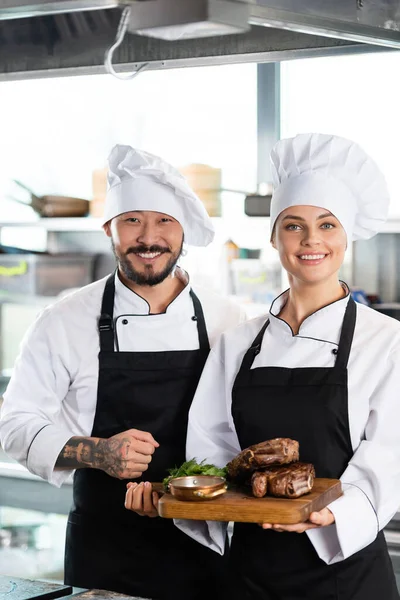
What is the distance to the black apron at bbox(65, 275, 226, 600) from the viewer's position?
2252 millimetres

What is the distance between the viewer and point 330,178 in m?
2.07

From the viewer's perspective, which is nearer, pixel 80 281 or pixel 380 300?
pixel 380 300

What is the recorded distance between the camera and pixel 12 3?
135cm

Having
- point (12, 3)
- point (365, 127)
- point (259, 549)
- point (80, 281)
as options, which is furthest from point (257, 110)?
point (12, 3)

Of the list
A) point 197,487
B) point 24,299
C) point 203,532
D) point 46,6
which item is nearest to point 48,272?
point 24,299

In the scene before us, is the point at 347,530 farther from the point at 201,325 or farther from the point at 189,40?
the point at 189,40

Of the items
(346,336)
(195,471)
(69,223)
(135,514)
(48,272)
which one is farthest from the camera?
(48,272)

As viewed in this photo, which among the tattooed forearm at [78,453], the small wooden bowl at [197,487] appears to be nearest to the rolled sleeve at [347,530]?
the small wooden bowl at [197,487]

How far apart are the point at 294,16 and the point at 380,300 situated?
111 inches

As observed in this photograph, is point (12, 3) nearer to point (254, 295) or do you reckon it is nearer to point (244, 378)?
point (244, 378)

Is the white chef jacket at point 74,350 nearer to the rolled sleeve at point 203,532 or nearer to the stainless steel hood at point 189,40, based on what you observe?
the rolled sleeve at point 203,532

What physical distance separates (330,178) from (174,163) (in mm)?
2474

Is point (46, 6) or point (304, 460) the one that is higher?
point (46, 6)

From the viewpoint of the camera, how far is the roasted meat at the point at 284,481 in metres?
1.77
